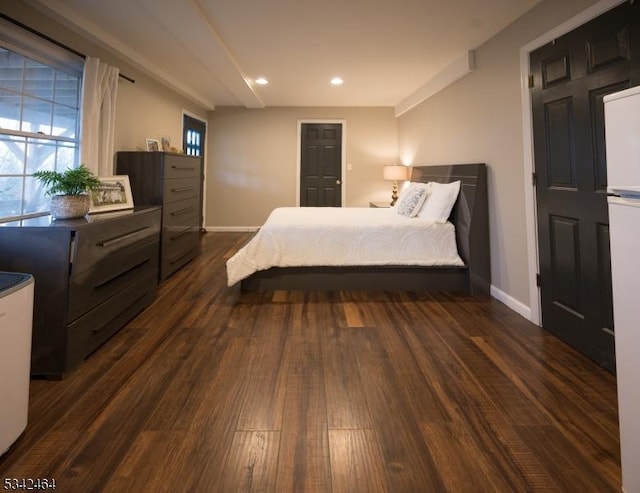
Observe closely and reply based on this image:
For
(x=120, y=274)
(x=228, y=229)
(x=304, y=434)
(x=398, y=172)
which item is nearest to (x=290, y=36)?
(x=120, y=274)

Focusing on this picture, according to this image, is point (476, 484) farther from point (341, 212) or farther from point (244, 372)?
point (341, 212)

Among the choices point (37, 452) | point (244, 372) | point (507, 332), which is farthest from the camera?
point (507, 332)

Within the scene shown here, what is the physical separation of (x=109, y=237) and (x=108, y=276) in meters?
0.25

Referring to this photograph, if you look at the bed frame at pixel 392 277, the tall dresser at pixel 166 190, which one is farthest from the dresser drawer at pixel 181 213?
the bed frame at pixel 392 277

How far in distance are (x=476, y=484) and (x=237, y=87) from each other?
5.12 metres

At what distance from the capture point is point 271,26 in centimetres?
302

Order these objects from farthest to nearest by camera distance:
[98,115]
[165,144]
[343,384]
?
[165,144], [98,115], [343,384]

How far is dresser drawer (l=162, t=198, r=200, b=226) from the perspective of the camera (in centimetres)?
352

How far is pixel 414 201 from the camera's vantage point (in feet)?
12.0

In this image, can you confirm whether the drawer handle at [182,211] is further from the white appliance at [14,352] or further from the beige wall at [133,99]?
the white appliance at [14,352]

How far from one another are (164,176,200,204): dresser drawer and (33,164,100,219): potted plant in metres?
1.28

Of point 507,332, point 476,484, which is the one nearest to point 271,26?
point 507,332

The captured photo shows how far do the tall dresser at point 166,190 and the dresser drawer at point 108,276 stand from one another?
0.66m

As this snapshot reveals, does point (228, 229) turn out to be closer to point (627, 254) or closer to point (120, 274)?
point (120, 274)
